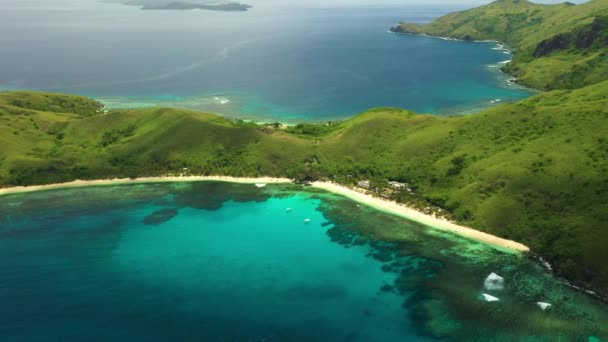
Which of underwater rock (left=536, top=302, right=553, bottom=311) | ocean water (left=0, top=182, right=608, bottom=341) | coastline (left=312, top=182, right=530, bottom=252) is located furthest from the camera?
coastline (left=312, top=182, right=530, bottom=252)

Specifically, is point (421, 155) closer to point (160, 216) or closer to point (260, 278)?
point (260, 278)

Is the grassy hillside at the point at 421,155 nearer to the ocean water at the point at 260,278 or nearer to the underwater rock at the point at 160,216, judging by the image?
the ocean water at the point at 260,278

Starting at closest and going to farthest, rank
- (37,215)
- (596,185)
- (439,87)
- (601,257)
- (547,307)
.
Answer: (547,307), (601,257), (596,185), (37,215), (439,87)

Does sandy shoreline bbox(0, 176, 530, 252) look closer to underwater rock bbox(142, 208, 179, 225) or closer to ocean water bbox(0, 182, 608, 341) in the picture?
ocean water bbox(0, 182, 608, 341)

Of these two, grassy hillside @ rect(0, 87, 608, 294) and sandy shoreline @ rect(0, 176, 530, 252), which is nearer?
grassy hillside @ rect(0, 87, 608, 294)

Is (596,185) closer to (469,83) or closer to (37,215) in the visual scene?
(37,215)

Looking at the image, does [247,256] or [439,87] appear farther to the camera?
[439,87]

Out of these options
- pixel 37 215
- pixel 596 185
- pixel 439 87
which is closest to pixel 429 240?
pixel 596 185

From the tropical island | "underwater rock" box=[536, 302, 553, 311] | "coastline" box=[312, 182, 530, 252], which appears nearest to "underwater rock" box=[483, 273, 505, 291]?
"underwater rock" box=[536, 302, 553, 311]
